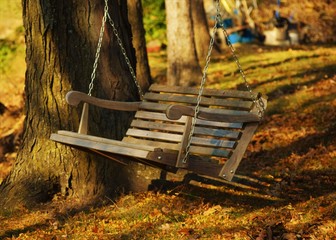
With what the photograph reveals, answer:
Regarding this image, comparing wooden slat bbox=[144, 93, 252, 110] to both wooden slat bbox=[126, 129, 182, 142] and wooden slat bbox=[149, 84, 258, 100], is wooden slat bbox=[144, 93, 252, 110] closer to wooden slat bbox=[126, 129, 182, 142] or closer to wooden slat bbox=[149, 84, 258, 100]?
wooden slat bbox=[149, 84, 258, 100]

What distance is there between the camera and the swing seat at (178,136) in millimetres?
6070

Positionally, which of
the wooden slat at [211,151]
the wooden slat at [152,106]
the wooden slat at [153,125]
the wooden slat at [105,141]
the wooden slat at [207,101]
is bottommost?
the wooden slat at [211,151]

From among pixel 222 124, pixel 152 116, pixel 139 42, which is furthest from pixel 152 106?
pixel 139 42

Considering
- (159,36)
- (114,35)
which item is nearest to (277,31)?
(159,36)

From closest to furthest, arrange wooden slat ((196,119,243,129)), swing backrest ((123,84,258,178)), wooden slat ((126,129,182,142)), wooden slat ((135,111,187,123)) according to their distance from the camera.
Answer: swing backrest ((123,84,258,178))
wooden slat ((196,119,243,129))
wooden slat ((126,129,182,142))
wooden slat ((135,111,187,123))

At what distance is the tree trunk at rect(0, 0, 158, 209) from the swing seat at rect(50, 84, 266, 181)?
0.34 metres

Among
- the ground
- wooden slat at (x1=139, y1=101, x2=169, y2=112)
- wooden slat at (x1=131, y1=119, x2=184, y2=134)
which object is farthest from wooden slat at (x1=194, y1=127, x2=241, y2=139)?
the ground

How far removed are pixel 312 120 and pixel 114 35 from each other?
4058 mm

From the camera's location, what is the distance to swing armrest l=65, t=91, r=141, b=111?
22.6ft

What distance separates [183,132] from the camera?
6289 mm

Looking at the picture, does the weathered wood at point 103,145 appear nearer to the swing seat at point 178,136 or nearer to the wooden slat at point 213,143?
the swing seat at point 178,136

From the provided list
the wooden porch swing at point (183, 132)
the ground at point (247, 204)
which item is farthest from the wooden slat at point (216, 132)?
the ground at point (247, 204)

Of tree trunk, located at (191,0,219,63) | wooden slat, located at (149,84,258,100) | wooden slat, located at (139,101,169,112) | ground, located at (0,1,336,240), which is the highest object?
tree trunk, located at (191,0,219,63)

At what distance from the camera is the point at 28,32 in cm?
749
